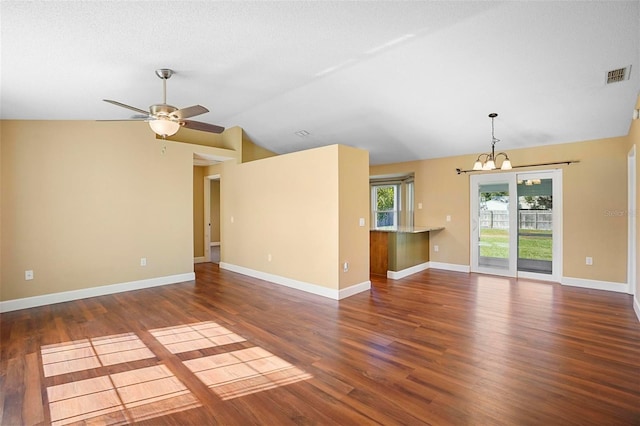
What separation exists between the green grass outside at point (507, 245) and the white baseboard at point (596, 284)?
0.49m

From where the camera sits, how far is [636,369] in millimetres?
2557

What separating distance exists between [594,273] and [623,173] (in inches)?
67.8

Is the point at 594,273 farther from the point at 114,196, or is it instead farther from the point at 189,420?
the point at 114,196

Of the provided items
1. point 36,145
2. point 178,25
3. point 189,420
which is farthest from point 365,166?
point 36,145

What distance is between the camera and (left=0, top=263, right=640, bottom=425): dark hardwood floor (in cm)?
205

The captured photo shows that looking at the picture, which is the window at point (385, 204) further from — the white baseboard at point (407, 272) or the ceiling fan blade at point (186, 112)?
the ceiling fan blade at point (186, 112)

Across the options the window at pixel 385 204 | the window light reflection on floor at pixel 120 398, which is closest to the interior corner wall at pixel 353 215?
the window light reflection on floor at pixel 120 398

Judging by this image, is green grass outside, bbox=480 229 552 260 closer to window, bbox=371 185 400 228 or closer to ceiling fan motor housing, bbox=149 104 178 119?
window, bbox=371 185 400 228

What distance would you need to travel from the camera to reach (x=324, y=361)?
2.71m

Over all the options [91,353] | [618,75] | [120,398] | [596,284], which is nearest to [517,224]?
[596,284]

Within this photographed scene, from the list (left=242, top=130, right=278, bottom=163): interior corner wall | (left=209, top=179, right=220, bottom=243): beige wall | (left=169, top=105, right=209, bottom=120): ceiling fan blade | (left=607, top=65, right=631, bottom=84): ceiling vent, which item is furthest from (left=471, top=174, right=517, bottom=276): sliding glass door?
(left=209, top=179, right=220, bottom=243): beige wall

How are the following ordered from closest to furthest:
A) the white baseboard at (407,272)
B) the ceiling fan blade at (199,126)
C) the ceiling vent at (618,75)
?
the ceiling vent at (618,75)
the ceiling fan blade at (199,126)
the white baseboard at (407,272)

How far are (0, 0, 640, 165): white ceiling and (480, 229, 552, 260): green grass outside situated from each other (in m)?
1.83

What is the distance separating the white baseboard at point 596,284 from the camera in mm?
4967
